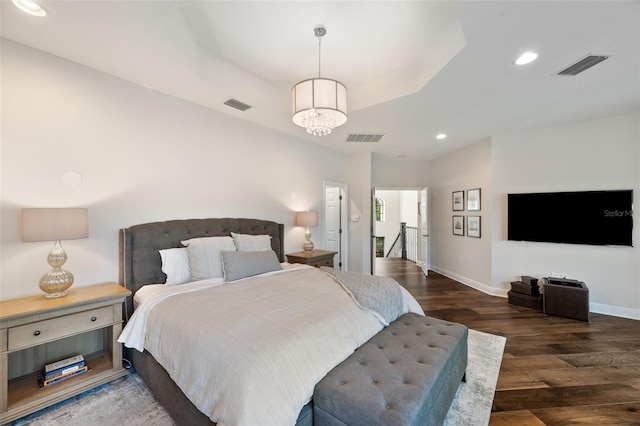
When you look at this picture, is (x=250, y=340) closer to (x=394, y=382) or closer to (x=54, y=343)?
(x=394, y=382)

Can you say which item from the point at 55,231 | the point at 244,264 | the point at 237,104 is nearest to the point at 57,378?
the point at 55,231

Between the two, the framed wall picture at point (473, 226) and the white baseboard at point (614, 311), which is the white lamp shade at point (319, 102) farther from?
the white baseboard at point (614, 311)

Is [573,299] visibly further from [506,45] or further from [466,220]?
[506,45]

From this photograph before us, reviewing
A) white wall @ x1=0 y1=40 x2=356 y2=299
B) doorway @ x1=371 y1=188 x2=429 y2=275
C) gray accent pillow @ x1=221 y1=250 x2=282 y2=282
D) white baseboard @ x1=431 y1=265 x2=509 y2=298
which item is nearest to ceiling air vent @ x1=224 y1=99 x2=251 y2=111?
white wall @ x1=0 y1=40 x2=356 y2=299

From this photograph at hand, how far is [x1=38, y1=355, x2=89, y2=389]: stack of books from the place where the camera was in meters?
1.97

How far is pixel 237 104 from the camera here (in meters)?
3.31

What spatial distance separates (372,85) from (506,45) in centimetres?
144

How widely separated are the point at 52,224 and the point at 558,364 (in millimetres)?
4545

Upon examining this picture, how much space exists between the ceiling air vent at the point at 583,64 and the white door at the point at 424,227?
12.2 feet

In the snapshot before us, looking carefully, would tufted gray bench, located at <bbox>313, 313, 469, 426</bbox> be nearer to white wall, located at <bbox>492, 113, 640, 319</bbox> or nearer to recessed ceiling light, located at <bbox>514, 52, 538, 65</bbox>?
recessed ceiling light, located at <bbox>514, 52, 538, 65</bbox>

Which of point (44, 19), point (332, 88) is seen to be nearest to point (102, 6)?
point (44, 19)

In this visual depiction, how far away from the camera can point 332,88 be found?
7.67 ft

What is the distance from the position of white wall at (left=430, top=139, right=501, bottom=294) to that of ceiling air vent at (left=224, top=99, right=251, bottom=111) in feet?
13.8

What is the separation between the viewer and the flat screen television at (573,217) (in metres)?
3.67
